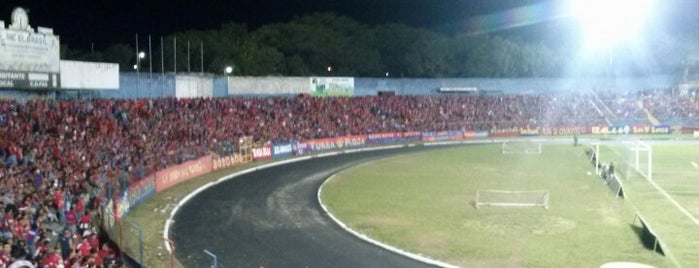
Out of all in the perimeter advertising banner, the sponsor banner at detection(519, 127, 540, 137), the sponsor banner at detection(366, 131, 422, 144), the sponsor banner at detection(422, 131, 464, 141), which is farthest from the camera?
the sponsor banner at detection(519, 127, 540, 137)

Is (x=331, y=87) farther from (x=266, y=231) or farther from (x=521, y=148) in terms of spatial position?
(x=266, y=231)

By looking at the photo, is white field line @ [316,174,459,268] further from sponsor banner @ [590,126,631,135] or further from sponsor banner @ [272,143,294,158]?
sponsor banner @ [590,126,631,135]

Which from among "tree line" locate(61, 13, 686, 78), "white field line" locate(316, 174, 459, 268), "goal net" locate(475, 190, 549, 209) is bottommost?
"white field line" locate(316, 174, 459, 268)

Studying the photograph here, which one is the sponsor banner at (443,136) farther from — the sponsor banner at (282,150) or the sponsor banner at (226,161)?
the sponsor banner at (226,161)

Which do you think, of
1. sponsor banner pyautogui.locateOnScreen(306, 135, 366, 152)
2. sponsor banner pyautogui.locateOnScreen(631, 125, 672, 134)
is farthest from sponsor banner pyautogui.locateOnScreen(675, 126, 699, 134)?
sponsor banner pyautogui.locateOnScreen(306, 135, 366, 152)

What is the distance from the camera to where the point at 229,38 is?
4028 inches

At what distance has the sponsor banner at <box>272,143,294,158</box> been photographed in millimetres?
47906

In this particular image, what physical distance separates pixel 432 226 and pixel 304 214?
5695 mm

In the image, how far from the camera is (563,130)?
73.3 m

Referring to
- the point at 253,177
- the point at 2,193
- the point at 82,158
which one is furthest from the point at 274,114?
the point at 2,193

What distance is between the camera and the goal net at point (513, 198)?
29.1 m

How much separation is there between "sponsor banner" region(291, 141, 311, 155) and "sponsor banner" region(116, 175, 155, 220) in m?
19.9

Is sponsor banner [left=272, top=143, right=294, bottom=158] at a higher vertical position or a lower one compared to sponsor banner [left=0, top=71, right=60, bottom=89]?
lower

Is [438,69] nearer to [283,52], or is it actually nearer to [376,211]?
[283,52]
